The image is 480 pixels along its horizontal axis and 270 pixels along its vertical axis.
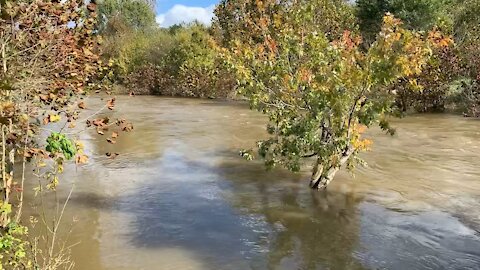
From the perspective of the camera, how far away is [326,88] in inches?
313

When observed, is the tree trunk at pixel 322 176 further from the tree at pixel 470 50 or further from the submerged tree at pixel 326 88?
the tree at pixel 470 50

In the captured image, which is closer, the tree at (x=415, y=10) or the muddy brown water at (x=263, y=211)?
the muddy brown water at (x=263, y=211)

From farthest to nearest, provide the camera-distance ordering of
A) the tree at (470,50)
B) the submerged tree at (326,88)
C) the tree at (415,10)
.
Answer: the tree at (415,10) < the tree at (470,50) < the submerged tree at (326,88)

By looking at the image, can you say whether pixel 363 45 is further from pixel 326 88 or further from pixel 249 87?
pixel 326 88

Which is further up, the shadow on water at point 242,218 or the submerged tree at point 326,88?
the submerged tree at point 326,88

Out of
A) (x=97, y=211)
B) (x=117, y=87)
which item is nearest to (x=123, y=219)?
(x=97, y=211)

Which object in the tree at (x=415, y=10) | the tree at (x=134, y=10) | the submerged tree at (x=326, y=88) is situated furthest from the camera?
the tree at (x=134, y=10)

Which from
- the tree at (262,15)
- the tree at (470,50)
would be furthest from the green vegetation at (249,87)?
the tree at (262,15)

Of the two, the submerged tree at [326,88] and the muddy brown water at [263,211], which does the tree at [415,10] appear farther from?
the submerged tree at [326,88]

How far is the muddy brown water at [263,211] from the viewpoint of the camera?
6309mm

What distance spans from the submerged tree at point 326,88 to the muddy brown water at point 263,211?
81cm

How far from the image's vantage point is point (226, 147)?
44.4 ft

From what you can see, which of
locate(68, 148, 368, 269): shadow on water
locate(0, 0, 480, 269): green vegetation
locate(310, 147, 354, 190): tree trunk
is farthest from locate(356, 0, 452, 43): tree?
locate(68, 148, 368, 269): shadow on water

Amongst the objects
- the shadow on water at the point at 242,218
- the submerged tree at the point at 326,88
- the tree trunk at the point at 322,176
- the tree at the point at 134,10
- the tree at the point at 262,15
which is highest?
the tree at the point at 134,10
